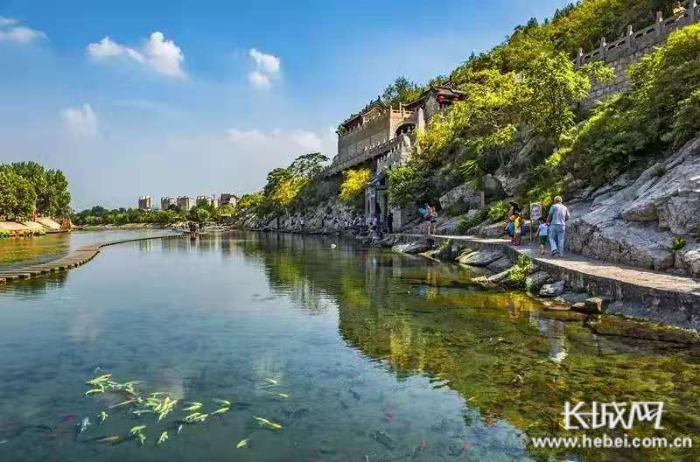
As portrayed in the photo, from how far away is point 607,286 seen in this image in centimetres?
1198

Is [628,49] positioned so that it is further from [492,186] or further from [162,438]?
[162,438]

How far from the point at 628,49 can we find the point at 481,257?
19844 millimetres

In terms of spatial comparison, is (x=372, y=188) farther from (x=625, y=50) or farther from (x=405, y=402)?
(x=405, y=402)

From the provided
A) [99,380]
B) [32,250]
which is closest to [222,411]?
[99,380]

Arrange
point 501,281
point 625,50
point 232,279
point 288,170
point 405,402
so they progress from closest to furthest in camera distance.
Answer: point 405,402, point 501,281, point 232,279, point 625,50, point 288,170

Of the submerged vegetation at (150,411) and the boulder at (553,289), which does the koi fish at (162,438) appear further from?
the boulder at (553,289)

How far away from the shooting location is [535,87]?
99.5 ft

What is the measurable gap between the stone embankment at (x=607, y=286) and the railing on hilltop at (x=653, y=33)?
19195 mm

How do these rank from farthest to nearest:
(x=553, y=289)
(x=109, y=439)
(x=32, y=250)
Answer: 1. (x=32, y=250)
2. (x=553, y=289)
3. (x=109, y=439)

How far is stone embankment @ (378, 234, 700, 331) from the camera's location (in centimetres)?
995

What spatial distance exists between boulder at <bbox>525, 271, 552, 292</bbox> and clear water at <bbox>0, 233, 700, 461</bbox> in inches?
30.8

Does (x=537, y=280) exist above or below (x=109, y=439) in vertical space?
above

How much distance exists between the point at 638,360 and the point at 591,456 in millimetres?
3600

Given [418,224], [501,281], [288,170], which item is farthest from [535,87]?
[288,170]
